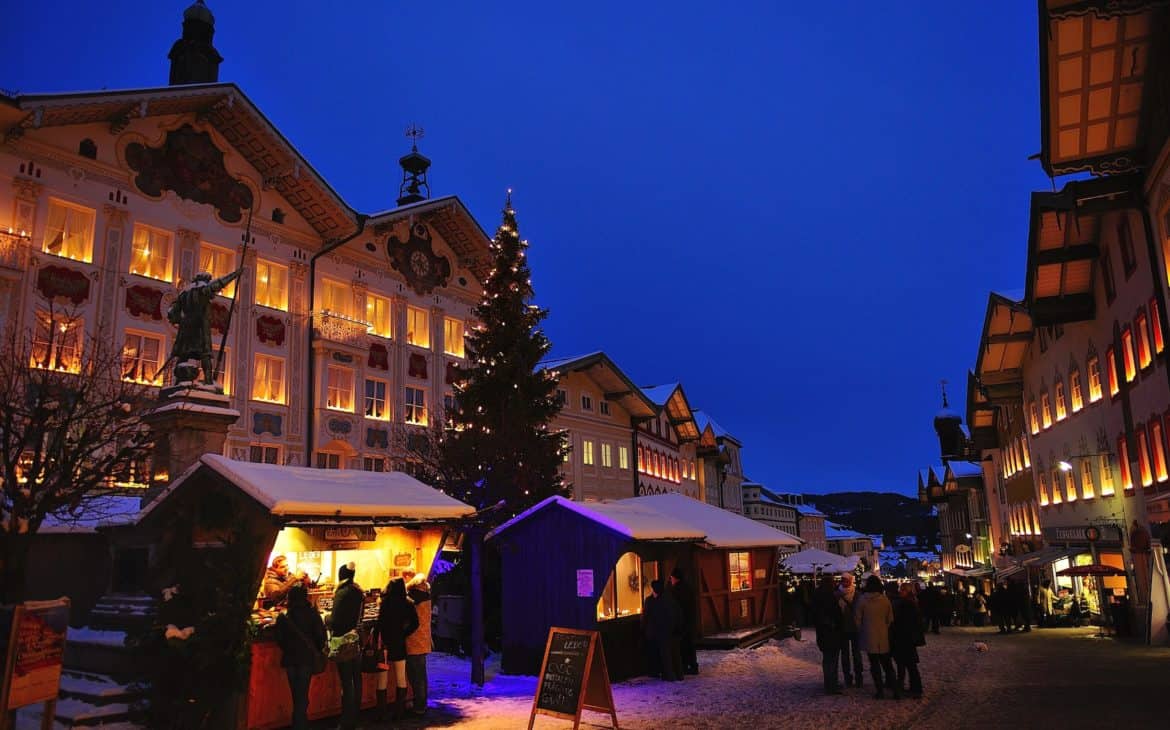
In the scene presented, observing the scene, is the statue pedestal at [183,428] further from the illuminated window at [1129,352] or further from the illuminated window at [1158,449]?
the illuminated window at [1129,352]

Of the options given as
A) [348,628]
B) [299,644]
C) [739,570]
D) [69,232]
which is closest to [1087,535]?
[739,570]

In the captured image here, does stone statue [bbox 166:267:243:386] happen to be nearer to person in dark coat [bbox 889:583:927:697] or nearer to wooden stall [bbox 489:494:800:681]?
wooden stall [bbox 489:494:800:681]

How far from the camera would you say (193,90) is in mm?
26531

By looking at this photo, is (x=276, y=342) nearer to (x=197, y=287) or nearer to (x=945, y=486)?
A: (x=197, y=287)

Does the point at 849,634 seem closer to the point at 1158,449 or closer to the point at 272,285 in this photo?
the point at 1158,449

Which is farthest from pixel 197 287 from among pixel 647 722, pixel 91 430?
pixel 647 722

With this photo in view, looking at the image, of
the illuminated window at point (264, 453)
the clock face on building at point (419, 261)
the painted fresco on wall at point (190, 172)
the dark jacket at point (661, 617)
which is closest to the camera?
the dark jacket at point (661, 617)

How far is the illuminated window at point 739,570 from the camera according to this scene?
870 inches

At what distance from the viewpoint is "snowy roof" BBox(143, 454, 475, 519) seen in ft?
34.4

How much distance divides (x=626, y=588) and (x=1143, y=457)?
14.6 metres

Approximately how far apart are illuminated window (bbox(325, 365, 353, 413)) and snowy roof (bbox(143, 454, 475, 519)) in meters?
17.5

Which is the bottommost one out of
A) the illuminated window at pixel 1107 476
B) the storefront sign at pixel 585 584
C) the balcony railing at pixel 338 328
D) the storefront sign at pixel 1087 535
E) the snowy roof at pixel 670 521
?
the storefront sign at pixel 585 584

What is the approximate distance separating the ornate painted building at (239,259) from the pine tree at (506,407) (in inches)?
139

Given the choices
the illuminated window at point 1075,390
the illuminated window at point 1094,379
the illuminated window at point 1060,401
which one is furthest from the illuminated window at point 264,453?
the illuminated window at point 1060,401
